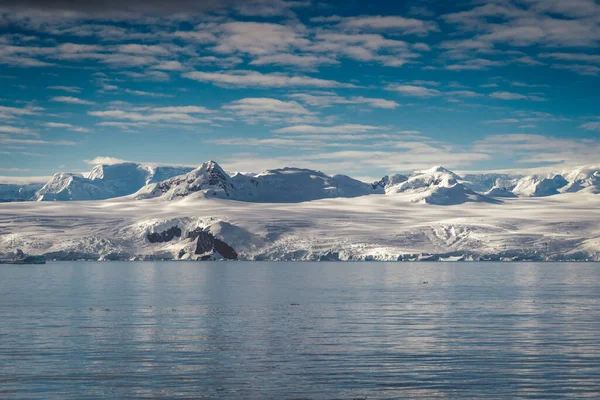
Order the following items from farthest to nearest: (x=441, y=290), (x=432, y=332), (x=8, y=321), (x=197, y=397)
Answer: (x=441, y=290), (x=8, y=321), (x=432, y=332), (x=197, y=397)

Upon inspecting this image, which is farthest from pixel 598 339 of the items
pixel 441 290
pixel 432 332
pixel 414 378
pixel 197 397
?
pixel 441 290

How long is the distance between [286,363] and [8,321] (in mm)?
28476

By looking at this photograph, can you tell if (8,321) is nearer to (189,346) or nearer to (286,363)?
(189,346)

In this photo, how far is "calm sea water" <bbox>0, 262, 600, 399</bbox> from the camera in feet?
108

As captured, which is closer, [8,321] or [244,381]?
[244,381]

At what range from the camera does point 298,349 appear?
44.0 m

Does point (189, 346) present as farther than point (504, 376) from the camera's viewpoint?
Yes

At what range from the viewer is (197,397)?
31281 millimetres

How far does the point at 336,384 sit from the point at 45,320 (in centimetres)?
3311

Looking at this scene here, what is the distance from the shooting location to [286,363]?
3919 cm

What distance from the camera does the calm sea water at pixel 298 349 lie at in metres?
32.9

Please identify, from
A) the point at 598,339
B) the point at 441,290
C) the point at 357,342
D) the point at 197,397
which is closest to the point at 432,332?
the point at 357,342

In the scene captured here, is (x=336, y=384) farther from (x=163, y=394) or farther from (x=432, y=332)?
(x=432, y=332)

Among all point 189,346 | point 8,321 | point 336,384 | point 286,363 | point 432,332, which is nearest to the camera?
point 336,384
